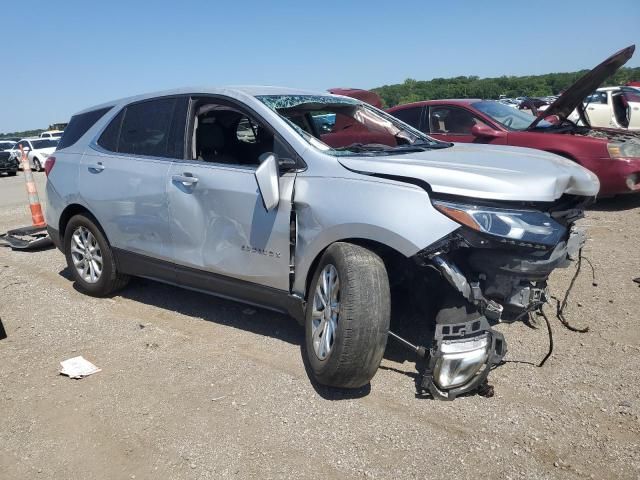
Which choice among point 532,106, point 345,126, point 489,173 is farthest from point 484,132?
point 489,173

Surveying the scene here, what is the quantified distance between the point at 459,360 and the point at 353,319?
2.06 feet

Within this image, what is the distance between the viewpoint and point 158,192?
401 cm

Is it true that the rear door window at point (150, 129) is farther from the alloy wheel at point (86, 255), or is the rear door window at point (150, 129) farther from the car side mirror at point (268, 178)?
the car side mirror at point (268, 178)

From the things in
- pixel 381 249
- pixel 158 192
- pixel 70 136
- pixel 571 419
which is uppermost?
pixel 70 136

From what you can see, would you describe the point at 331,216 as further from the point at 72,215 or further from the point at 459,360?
the point at 72,215

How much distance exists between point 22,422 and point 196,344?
1.19 m

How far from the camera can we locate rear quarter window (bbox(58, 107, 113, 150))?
4793 millimetres

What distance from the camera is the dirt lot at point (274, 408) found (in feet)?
8.32

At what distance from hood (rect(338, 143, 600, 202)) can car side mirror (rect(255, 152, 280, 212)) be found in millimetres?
427

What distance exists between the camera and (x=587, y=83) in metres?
5.92

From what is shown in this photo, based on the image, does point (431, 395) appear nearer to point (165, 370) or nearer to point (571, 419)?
point (571, 419)

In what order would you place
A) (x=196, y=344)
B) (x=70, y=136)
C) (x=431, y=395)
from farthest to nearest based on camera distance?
1. (x=70, y=136)
2. (x=196, y=344)
3. (x=431, y=395)

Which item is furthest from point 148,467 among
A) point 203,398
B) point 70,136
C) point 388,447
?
point 70,136

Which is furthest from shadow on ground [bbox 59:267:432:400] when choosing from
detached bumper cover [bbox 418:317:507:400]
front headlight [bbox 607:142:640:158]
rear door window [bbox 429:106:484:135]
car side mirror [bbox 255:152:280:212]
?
rear door window [bbox 429:106:484:135]
